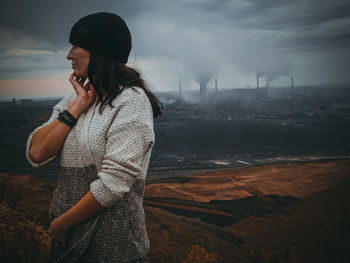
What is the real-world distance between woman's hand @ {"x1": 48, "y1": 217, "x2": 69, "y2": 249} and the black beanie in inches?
21.4

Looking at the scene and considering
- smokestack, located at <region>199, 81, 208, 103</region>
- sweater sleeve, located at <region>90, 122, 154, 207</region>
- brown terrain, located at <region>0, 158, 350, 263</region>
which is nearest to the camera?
sweater sleeve, located at <region>90, 122, 154, 207</region>

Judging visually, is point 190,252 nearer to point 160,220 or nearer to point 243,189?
point 160,220

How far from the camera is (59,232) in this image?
0.85 m

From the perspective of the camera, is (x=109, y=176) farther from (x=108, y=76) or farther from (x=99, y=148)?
(x=108, y=76)

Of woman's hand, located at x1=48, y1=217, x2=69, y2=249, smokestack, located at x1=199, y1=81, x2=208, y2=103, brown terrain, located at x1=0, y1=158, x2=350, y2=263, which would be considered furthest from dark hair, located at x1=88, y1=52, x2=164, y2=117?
smokestack, located at x1=199, y1=81, x2=208, y2=103

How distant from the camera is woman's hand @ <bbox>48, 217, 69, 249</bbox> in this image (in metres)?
0.85

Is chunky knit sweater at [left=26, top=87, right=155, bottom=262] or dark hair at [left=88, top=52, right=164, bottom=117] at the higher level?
dark hair at [left=88, top=52, right=164, bottom=117]

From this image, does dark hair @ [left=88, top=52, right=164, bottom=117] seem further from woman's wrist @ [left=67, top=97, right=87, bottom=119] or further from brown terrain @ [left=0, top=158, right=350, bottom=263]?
brown terrain @ [left=0, top=158, right=350, bottom=263]

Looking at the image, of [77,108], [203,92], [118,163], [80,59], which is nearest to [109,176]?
[118,163]

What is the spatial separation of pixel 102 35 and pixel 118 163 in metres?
0.40

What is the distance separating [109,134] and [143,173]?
0.18 meters

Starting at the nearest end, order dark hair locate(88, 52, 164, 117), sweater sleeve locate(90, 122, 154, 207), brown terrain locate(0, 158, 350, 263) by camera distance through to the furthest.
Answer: sweater sleeve locate(90, 122, 154, 207)
dark hair locate(88, 52, 164, 117)
brown terrain locate(0, 158, 350, 263)

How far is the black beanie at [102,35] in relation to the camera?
857 mm

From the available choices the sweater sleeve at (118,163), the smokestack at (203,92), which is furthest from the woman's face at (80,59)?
the smokestack at (203,92)
